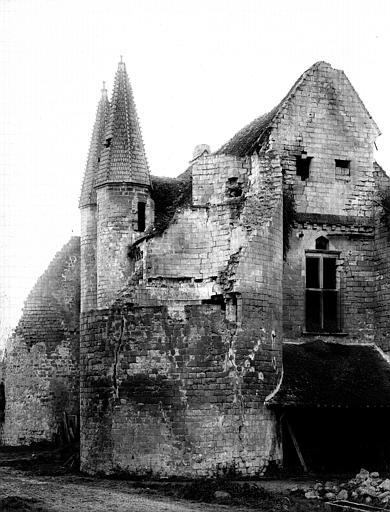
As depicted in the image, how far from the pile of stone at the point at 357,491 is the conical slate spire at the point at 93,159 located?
13.1m

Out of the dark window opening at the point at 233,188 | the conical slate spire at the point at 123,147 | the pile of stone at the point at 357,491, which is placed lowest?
the pile of stone at the point at 357,491

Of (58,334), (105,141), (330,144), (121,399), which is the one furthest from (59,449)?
(330,144)

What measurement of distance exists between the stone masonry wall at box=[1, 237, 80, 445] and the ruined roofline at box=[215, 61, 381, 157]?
8.37 meters

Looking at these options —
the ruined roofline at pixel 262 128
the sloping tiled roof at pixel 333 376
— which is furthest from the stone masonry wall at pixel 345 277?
the ruined roofline at pixel 262 128

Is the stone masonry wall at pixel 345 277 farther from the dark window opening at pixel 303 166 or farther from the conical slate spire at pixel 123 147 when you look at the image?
the conical slate spire at pixel 123 147

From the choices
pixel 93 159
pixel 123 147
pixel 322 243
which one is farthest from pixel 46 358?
pixel 322 243

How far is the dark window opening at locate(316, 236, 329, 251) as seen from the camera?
84.5ft

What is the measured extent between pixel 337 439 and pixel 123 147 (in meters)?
10.3

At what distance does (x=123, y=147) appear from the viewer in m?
27.8

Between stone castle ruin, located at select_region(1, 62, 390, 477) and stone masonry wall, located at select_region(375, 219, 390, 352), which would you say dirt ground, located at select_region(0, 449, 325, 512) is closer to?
stone castle ruin, located at select_region(1, 62, 390, 477)

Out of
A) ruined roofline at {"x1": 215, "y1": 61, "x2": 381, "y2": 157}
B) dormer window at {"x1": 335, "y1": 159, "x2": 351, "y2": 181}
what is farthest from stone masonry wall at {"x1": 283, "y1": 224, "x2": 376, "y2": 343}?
ruined roofline at {"x1": 215, "y1": 61, "x2": 381, "y2": 157}

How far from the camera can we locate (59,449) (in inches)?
1165

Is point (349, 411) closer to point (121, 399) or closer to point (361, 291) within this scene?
point (361, 291)

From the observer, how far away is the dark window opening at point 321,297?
2566 centimetres
